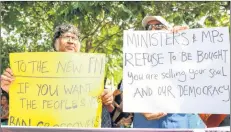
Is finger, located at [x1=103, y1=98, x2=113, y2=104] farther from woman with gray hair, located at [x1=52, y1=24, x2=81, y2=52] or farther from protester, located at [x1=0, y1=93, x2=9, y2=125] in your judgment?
protester, located at [x1=0, y1=93, x2=9, y2=125]

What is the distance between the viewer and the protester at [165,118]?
110 inches

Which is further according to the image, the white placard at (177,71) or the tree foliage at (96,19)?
the tree foliage at (96,19)

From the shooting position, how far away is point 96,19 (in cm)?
290

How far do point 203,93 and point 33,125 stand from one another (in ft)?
3.80

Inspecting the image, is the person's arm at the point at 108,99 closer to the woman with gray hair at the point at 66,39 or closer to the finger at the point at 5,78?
the woman with gray hair at the point at 66,39

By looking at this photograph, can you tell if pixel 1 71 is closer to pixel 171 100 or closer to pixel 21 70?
pixel 21 70

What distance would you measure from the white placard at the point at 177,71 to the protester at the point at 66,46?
0.41 feet

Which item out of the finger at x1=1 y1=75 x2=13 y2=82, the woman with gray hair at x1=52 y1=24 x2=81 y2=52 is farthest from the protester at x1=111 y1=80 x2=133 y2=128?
the finger at x1=1 y1=75 x2=13 y2=82

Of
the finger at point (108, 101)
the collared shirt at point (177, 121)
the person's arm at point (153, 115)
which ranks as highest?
the finger at point (108, 101)

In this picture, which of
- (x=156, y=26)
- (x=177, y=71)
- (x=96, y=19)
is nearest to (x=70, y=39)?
(x=96, y=19)

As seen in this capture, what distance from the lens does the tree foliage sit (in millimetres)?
2854

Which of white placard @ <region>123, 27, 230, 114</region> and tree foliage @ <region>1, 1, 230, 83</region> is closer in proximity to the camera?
white placard @ <region>123, 27, 230, 114</region>

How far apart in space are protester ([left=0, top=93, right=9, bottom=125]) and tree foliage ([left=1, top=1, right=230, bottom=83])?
0.68 feet

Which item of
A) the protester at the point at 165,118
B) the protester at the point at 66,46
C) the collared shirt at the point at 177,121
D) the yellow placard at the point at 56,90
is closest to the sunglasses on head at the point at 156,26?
the protester at the point at 165,118
